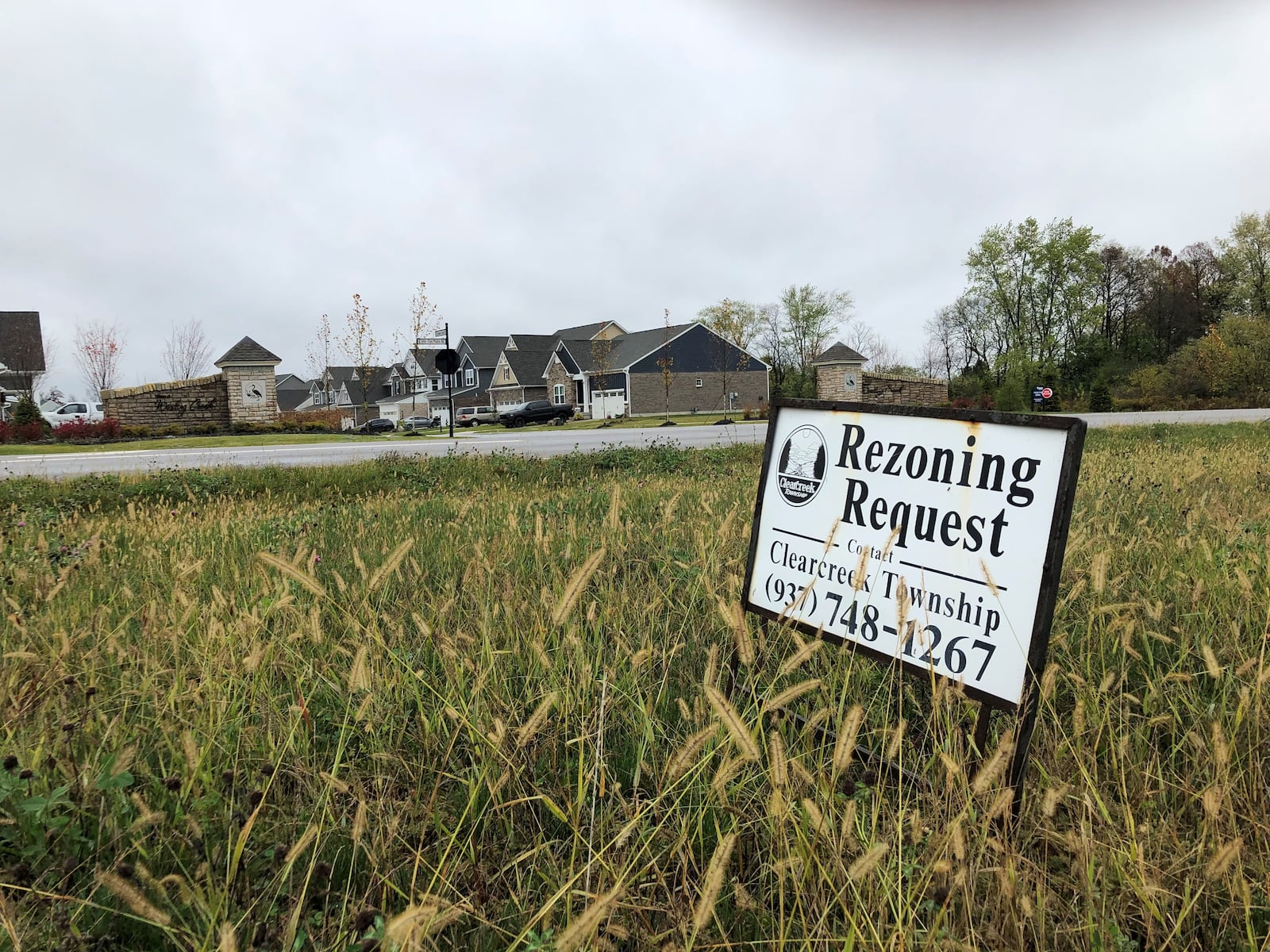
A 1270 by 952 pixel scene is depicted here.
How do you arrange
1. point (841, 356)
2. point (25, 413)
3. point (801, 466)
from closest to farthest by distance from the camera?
point (801, 466) < point (25, 413) < point (841, 356)

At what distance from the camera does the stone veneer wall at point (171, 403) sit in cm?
2881

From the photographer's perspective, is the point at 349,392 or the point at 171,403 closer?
the point at 171,403

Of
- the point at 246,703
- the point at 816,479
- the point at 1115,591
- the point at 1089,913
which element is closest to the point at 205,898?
the point at 246,703

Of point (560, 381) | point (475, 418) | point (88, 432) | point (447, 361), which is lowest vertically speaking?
point (475, 418)

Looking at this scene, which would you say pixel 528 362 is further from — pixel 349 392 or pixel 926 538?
pixel 926 538

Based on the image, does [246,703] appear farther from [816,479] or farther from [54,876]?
[816,479]

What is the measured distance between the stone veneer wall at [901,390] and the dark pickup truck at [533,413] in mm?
18178

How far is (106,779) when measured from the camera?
1758 mm

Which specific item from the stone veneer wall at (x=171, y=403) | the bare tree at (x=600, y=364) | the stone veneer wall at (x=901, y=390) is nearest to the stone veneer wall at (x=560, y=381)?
the bare tree at (x=600, y=364)

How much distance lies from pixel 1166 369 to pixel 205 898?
60.6m

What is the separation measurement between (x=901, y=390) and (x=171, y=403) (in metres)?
39.7

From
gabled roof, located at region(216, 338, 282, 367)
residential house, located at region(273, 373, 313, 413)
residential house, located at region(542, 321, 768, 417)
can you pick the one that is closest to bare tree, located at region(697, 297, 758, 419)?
residential house, located at region(542, 321, 768, 417)

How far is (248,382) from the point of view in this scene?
30.8m

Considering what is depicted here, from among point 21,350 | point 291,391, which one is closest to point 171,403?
point 21,350
